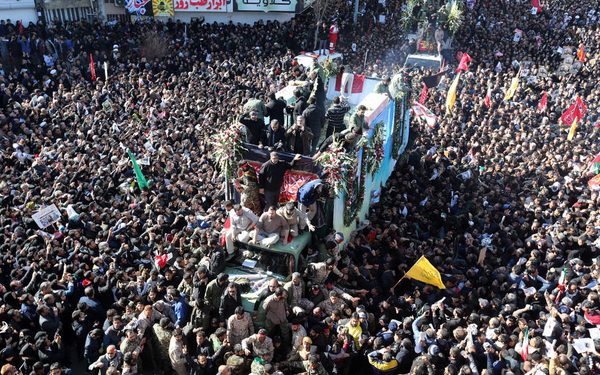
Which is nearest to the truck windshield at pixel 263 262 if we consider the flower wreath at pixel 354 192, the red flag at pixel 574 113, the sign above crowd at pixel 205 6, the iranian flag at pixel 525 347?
the flower wreath at pixel 354 192

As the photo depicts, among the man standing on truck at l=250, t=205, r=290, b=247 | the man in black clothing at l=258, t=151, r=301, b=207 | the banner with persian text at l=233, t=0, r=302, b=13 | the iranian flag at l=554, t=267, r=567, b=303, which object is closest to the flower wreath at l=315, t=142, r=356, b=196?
the man in black clothing at l=258, t=151, r=301, b=207

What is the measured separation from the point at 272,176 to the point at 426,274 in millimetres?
3241

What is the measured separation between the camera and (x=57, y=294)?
909 cm

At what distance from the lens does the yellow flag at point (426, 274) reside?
9492 millimetres

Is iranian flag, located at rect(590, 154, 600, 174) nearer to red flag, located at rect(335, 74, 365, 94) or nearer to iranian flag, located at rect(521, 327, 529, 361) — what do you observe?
red flag, located at rect(335, 74, 365, 94)

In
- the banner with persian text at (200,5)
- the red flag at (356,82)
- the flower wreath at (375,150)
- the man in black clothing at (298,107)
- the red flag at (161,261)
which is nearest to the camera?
the red flag at (161,261)

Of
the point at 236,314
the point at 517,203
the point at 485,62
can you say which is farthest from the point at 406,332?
the point at 485,62

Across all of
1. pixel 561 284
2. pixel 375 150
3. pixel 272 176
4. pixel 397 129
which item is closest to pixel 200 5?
pixel 397 129

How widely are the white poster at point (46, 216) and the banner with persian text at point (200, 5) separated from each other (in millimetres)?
20939

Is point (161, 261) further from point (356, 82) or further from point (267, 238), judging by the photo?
point (356, 82)

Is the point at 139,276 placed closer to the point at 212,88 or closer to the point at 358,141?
the point at 358,141

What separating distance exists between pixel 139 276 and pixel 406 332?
4575mm

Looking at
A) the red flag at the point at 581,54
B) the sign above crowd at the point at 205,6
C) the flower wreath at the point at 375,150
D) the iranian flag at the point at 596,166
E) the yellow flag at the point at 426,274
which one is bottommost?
the yellow flag at the point at 426,274

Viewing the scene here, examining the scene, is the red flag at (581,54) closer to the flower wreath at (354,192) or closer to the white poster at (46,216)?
the flower wreath at (354,192)
